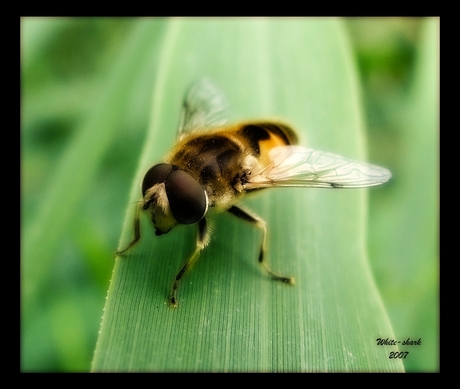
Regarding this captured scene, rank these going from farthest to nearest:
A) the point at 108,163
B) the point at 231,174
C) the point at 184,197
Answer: the point at 108,163 < the point at 231,174 < the point at 184,197

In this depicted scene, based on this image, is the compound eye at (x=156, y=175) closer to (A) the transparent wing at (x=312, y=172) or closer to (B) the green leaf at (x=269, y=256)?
(B) the green leaf at (x=269, y=256)

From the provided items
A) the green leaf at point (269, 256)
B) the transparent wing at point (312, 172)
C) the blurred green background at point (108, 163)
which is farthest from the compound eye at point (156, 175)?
the blurred green background at point (108, 163)

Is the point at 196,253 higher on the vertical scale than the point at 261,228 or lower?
lower

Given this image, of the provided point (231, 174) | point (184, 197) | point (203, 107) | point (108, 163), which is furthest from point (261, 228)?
point (108, 163)

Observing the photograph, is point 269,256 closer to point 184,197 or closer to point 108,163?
point 184,197

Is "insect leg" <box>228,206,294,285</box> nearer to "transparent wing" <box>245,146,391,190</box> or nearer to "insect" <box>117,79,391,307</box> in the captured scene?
"insect" <box>117,79,391,307</box>

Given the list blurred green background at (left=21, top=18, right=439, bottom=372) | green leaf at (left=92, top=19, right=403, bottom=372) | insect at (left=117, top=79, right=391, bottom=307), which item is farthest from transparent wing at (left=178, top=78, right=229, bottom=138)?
blurred green background at (left=21, top=18, right=439, bottom=372)
